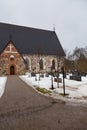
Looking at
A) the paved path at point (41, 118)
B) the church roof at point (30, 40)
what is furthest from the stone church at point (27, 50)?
the paved path at point (41, 118)

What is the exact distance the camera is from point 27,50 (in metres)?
47.5

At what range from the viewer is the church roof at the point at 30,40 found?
1839 inches

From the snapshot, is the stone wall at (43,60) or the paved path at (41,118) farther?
the stone wall at (43,60)

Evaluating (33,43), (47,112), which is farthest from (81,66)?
(47,112)

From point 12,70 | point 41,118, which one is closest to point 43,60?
point 12,70

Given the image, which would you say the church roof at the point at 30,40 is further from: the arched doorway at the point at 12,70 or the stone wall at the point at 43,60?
the arched doorway at the point at 12,70

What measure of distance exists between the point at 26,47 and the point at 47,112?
132ft

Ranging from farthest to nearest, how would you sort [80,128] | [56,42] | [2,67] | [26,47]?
[56,42] < [26,47] < [2,67] < [80,128]

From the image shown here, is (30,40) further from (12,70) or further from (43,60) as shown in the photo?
(12,70)

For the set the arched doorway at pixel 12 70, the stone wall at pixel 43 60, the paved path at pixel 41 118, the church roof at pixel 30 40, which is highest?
the church roof at pixel 30 40

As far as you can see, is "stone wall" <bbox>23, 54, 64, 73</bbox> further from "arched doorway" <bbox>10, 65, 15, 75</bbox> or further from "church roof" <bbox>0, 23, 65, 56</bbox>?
"arched doorway" <bbox>10, 65, 15, 75</bbox>

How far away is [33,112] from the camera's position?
8.40 m

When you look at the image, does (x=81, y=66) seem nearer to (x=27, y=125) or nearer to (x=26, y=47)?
(x=26, y=47)

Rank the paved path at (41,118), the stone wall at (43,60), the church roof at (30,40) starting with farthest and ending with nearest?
the stone wall at (43,60) < the church roof at (30,40) < the paved path at (41,118)
